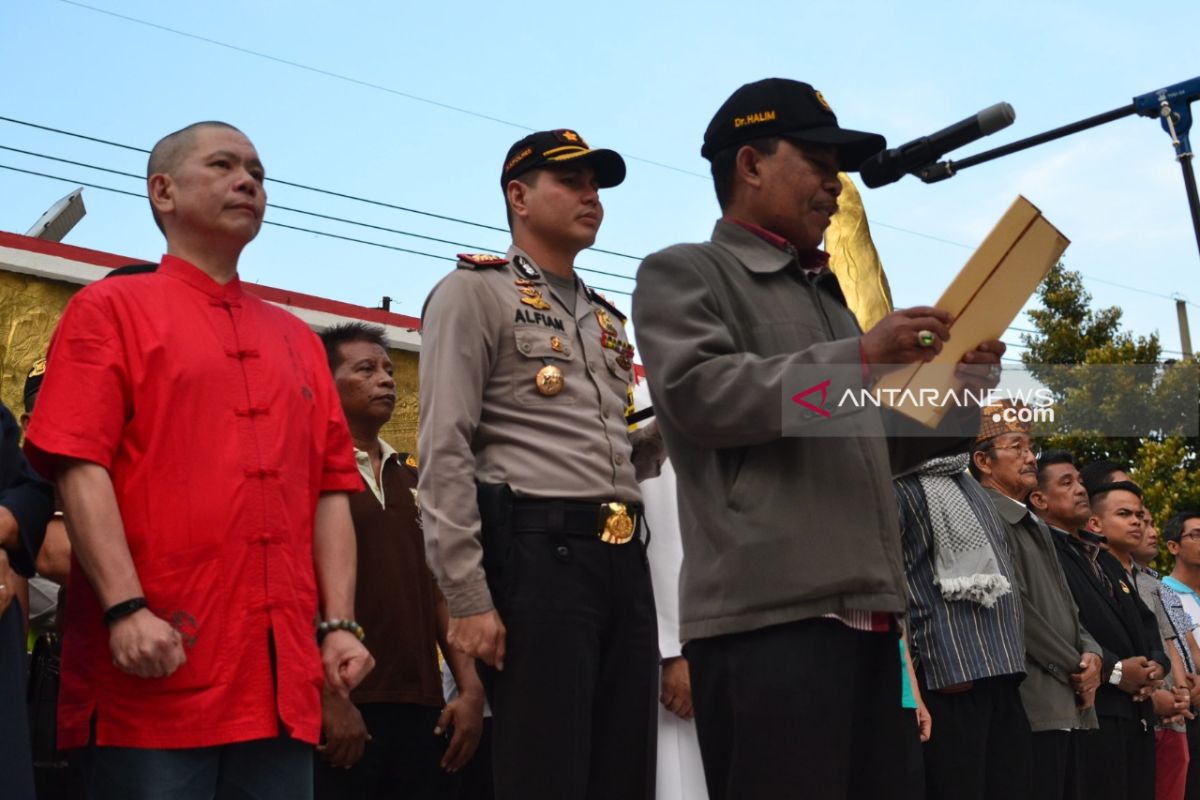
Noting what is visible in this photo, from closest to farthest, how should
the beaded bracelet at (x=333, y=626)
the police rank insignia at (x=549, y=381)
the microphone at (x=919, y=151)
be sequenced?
the beaded bracelet at (x=333, y=626) < the microphone at (x=919, y=151) < the police rank insignia at (x=549, y=381)

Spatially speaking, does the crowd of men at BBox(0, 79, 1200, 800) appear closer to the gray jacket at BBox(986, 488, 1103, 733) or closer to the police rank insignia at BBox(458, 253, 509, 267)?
the police rank insignia at BBox(458, 253, 509, 267)

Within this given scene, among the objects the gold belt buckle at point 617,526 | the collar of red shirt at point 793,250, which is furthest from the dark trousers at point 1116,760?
the collar of red shirt at point 793,250

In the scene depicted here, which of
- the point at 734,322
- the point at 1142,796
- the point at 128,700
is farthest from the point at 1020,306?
the point at 1142,796

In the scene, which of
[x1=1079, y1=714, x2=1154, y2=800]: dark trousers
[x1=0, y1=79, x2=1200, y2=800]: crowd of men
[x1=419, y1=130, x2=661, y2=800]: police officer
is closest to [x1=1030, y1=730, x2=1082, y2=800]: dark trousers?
[x1=1079, y1=714, x2=1154, y2=800]: dark trousers

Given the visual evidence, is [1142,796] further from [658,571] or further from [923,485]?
[658,571]

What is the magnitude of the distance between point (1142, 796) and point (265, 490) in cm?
565

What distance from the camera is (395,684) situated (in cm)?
464

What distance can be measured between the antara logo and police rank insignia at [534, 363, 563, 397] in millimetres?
1233

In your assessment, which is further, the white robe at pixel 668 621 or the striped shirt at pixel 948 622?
the striped shirt at pixel 948 622

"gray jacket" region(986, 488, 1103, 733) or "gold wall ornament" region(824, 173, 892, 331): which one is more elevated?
"gold wall ornament" region(824, 173, 892, 331)

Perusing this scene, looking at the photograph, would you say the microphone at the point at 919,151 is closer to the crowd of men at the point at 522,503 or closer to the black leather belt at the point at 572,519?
the crowd of men at the point at 522,503

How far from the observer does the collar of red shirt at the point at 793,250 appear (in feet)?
10.6

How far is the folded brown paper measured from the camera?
2.75 metres

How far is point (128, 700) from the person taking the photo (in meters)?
2.80
